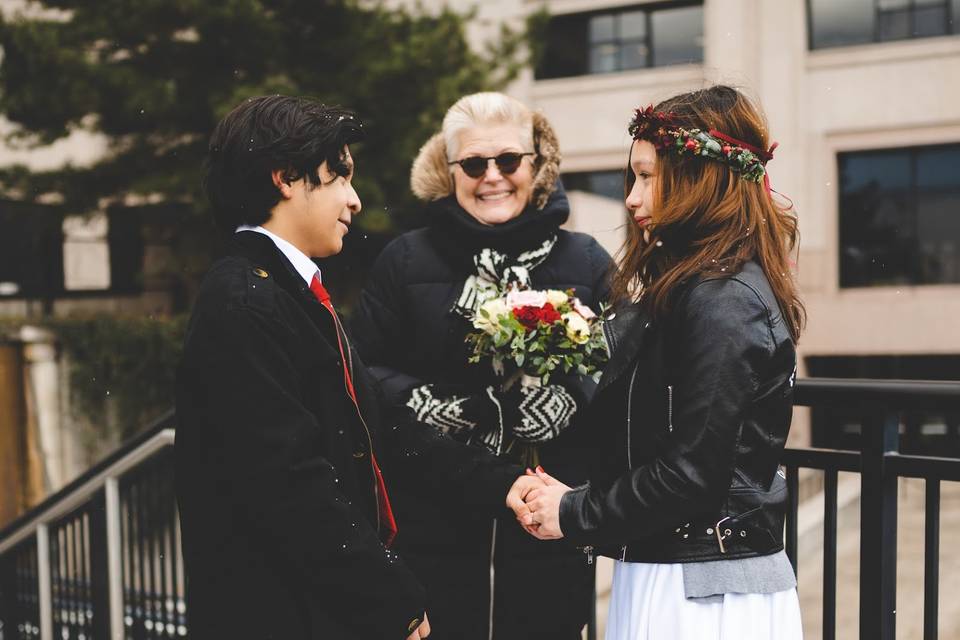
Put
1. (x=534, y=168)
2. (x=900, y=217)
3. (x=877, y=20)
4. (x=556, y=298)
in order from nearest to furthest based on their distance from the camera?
(x=556, y=298)
(x=534, y=168)
(x=877, y=20)
(x=900, y=217)

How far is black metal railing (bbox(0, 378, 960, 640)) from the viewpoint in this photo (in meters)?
2.38

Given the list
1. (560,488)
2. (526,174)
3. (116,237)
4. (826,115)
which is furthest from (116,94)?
(826,115)

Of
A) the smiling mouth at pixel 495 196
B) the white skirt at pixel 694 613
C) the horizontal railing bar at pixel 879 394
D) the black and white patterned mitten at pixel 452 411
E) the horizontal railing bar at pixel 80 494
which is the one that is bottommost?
the horizontal railing bar at pixel 80 494

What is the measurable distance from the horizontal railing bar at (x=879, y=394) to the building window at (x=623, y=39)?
1698cm

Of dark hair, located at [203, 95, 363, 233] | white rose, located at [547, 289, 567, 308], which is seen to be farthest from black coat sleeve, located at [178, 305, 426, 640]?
white rose, located at [547, 289, 567, 308]

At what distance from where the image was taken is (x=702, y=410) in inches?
70.3

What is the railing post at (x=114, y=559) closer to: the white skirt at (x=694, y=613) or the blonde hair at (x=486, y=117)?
the blonde hair at (x=486, y=117)

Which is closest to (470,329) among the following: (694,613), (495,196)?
(495,196)

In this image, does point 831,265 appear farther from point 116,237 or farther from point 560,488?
point 560,488

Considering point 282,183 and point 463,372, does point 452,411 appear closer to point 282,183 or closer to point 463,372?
point 463,372

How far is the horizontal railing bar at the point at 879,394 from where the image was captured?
2224 mm

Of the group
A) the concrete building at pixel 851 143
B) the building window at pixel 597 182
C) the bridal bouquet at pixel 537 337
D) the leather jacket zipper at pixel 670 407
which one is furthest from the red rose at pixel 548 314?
the building window at pixel 597 182

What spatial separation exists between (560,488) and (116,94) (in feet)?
40.9

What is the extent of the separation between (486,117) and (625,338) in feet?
4.09
